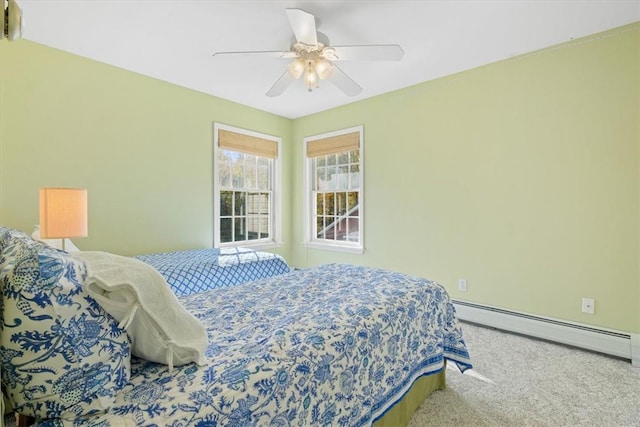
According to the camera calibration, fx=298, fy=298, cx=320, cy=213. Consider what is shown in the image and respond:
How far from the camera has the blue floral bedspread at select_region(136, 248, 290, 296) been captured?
2453mm

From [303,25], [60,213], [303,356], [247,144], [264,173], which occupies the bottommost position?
[303,356]

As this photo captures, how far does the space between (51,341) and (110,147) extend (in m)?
2.82

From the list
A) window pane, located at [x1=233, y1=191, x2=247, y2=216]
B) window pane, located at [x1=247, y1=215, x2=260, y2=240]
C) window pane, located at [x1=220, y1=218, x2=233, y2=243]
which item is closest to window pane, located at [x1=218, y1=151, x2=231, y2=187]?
window pane, located at [x1=233, y1=191, x2=247, y2=216]

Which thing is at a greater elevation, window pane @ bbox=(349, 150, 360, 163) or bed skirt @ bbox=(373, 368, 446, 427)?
window pane @ bbox=(349, 150, 360, 163)

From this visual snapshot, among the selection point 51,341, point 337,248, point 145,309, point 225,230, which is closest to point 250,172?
point 225,230

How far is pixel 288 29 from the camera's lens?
2.38m

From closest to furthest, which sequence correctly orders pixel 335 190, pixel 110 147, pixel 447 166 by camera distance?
pixel 110 147, pixel 447 166, pixel 335 190

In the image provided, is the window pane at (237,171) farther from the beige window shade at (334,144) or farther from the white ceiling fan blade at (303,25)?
the white ceiling fan blade at (303,25)

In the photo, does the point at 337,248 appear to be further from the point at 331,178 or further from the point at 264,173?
the point at 264,173

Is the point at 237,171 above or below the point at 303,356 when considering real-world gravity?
above

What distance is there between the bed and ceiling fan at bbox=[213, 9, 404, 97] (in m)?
1.60

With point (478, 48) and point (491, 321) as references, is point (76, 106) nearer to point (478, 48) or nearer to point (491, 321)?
point (478, 48)

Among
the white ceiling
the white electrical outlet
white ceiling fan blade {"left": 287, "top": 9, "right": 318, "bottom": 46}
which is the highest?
the white ceiling

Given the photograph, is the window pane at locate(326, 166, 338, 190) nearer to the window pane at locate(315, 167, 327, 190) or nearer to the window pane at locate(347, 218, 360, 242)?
the window pane at locate(315, 167, 327, 190)
